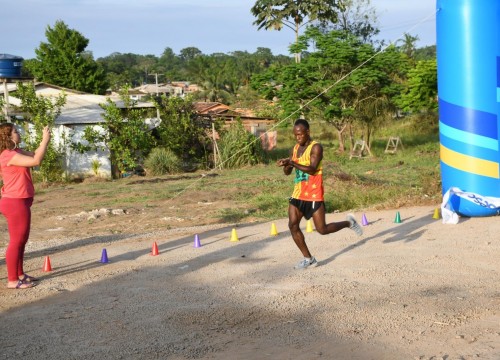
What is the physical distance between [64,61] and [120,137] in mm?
23037

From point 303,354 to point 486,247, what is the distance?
13.8 ft

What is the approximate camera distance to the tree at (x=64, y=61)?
48406mm

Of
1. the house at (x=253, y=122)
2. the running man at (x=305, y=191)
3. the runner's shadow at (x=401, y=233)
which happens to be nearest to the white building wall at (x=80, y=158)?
the house at (x=253, y=122)

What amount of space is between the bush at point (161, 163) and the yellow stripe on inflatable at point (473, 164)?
1900 centimetres

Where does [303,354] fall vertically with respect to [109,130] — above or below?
below

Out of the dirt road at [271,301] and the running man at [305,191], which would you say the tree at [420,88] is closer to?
the dirt road at [271,301]

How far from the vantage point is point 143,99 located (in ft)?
108

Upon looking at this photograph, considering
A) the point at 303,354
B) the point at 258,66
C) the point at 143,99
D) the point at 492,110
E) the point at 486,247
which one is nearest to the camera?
the point at 303,354

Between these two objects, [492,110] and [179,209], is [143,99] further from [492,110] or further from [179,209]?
[492,110]

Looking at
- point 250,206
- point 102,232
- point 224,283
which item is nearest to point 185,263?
point 224,283

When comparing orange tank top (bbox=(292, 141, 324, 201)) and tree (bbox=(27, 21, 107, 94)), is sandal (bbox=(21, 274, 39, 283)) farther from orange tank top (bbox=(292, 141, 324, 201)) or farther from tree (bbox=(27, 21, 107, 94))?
tree (bbox=(27, 21, 107, 94))

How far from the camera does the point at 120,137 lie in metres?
27.6

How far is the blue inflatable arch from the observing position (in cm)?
1002

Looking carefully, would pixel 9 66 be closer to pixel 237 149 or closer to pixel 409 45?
pixel 237 149
